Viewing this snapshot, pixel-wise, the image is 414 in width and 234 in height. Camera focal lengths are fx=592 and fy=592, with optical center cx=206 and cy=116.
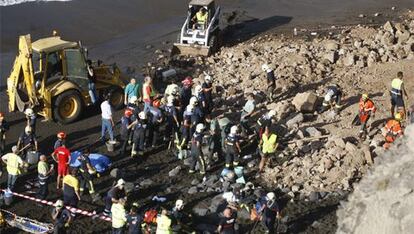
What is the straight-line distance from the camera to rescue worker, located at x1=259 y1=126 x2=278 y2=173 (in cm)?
1515

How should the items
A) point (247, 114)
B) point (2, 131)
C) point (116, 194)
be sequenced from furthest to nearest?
point (247, 114)
point (2, 131)
point (116, 194)

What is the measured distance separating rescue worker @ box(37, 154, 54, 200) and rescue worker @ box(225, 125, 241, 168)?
4.42 metres

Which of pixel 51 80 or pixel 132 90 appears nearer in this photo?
pixel 51 80

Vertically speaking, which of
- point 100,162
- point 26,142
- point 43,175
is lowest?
point 100,162

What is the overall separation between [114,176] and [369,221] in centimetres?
713

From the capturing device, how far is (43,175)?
1389cm

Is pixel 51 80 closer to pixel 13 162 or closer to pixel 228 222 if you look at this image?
pixel 13 162

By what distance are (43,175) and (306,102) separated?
8152 millimetres

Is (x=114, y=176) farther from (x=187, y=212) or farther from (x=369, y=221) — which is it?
(x=369, y=221)

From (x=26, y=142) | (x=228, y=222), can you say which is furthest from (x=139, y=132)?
(x=228, y=222)

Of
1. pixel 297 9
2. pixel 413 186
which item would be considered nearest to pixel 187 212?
pixel 413 186

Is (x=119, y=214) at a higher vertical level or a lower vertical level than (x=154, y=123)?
lower

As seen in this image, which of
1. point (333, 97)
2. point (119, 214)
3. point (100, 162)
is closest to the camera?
point (119, 214)

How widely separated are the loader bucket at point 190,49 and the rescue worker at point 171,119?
6004 mm
